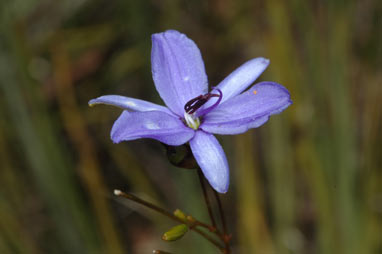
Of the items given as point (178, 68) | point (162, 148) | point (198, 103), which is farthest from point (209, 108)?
point (162, 148)

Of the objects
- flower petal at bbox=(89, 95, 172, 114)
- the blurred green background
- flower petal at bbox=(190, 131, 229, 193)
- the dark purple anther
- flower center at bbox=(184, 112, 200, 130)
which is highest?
flower petal at bbox=(89, 95, 172, 114)

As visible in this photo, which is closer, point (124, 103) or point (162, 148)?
point (124, 103)

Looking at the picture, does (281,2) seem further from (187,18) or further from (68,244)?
(68,244)

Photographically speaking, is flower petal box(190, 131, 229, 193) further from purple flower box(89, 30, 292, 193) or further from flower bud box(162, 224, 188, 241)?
flower bud box(162, 224, 188, 241)

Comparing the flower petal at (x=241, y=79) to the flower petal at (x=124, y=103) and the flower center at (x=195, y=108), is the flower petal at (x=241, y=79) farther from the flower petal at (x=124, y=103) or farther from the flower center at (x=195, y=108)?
the flower petal at (x=124, y=103)

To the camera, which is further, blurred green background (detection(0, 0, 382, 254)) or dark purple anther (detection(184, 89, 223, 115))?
blurred green background (detection(0, 0, 382, 254))

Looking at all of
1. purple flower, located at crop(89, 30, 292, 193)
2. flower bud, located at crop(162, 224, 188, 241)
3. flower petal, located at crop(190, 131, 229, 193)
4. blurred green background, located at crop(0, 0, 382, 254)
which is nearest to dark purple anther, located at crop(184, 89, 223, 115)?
purple flower, located at crop(89, 30, 292, 193)

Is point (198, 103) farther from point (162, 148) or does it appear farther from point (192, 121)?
point (162, 148)
